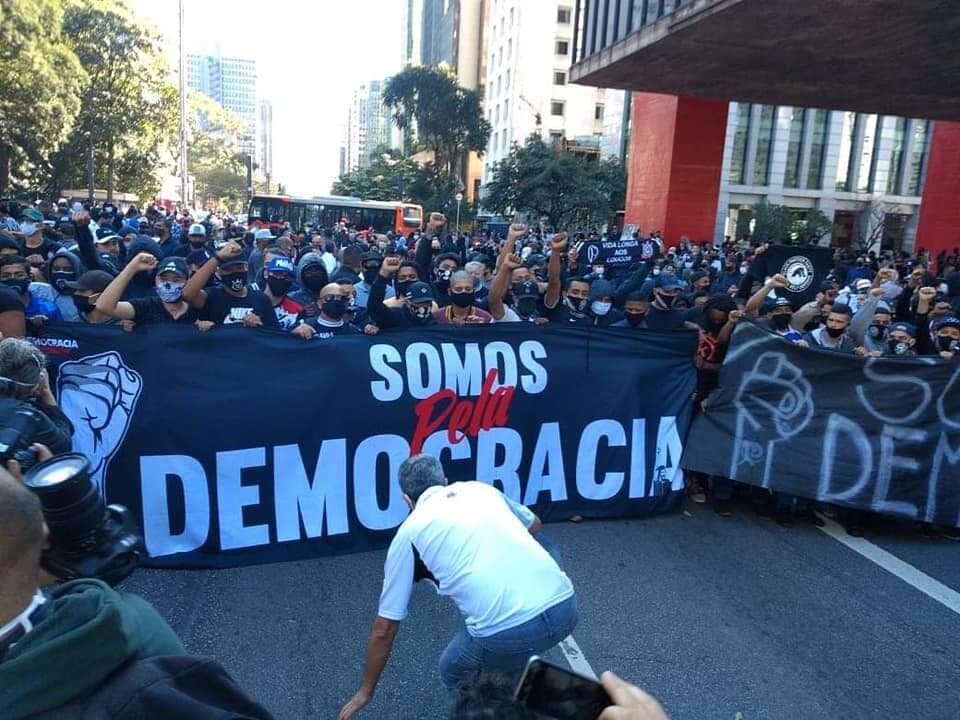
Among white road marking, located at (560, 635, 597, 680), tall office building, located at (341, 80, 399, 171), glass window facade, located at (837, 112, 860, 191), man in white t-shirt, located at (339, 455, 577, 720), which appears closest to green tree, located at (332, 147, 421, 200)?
glass window facade, located at (837, 112, 860, 191)

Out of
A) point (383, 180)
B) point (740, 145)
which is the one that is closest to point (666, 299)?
point (740, 145)

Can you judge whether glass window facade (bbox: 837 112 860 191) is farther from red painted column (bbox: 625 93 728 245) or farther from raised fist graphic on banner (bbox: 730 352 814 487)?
raised fist graphic on banner (bbox: 730 352 814 487)

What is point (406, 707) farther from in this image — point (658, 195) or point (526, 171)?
point (526, 171)

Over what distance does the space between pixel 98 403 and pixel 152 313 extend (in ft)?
3.66

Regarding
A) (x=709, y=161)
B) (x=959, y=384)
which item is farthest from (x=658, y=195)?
(x=959, y=384)

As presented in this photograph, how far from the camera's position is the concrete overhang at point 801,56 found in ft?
50.0

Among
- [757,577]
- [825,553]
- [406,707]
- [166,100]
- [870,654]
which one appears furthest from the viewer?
[166,100]

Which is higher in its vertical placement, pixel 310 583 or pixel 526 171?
pixel 526 171

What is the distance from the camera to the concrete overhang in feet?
50.0

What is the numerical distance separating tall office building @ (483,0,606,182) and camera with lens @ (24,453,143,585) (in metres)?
59.0

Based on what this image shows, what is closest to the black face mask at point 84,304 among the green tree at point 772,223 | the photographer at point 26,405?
the photographer at point 26,405

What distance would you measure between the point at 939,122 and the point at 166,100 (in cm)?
3487

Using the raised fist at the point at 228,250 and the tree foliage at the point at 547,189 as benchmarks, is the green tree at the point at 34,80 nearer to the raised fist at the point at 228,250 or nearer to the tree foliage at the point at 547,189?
the tree foliage at the point at 547,189

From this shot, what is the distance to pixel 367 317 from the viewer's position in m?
5.90
